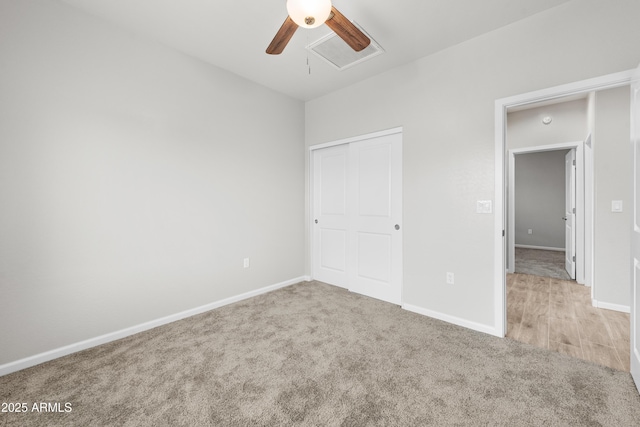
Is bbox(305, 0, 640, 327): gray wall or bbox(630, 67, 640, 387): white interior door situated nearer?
bbox(630, 67, 640, 387): white interior door

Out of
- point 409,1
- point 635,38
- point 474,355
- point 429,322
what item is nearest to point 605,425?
point 474,355

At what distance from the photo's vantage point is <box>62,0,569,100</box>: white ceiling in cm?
205

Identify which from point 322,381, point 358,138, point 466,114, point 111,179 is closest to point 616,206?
point 466,114

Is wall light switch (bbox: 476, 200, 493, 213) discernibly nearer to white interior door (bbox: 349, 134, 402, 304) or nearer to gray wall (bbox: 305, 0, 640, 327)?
gray wall (bbox: 305, 0, 640, 327)

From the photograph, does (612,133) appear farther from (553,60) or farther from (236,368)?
(236,368)

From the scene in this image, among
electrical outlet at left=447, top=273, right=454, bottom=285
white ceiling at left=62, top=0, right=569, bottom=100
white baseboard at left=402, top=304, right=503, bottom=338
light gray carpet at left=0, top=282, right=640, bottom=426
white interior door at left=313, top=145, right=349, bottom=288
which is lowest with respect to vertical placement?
light gray carpet at left=0, top=282, right=640, bottom=426

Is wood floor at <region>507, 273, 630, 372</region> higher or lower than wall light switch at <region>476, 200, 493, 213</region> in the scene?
lower

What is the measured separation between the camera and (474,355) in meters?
2.05

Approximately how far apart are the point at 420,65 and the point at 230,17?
193 centimetres

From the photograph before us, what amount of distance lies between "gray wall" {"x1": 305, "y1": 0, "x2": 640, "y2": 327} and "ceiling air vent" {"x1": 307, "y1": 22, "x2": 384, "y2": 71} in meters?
0.54

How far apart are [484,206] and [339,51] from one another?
6.62 feet

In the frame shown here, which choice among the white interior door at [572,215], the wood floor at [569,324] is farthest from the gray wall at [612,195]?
the white interior door at [572,215]

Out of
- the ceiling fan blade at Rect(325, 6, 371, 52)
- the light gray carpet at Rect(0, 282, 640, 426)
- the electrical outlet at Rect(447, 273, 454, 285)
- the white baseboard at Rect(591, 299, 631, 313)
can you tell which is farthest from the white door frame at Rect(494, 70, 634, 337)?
the white baseboard at Rect(591, 299, 631, 313)

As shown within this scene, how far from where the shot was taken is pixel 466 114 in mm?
2521
